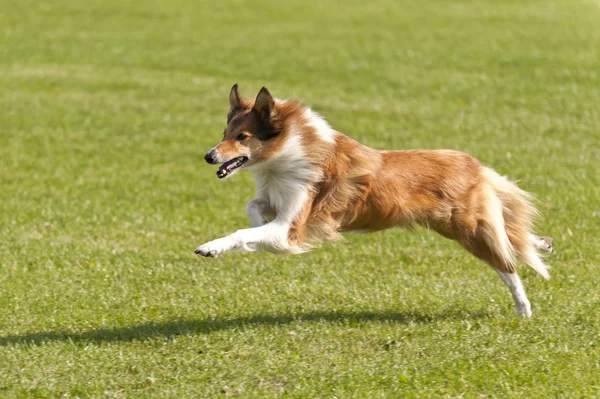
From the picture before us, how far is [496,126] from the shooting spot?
18.7 metres

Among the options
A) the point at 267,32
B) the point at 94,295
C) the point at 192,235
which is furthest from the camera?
the point at 267,32

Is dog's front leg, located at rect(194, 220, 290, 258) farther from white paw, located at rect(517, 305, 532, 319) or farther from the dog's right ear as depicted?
white paw, located at rect(517, 305, 532, 319)

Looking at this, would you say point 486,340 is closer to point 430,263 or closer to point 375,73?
point 430,263

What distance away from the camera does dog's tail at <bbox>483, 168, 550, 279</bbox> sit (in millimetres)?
9094

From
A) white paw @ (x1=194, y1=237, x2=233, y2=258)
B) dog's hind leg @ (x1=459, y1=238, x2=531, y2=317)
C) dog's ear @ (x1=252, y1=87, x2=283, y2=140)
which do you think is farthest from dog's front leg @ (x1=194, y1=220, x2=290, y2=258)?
dog's hind leg @ (x1=459, y1=238, x2=531, y2=317)

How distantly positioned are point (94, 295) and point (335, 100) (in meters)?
11.7

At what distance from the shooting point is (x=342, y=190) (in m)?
8.64

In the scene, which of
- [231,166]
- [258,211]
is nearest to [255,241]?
[258,211]

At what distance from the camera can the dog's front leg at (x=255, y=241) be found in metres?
8.02

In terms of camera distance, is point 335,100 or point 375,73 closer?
Answer: point 335,100

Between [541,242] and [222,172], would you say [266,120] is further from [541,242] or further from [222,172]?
[541,242]

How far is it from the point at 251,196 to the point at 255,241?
21.6ft

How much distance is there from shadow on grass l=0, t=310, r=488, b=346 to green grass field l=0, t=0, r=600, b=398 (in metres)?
0.03

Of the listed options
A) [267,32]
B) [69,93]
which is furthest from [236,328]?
[267,32]
